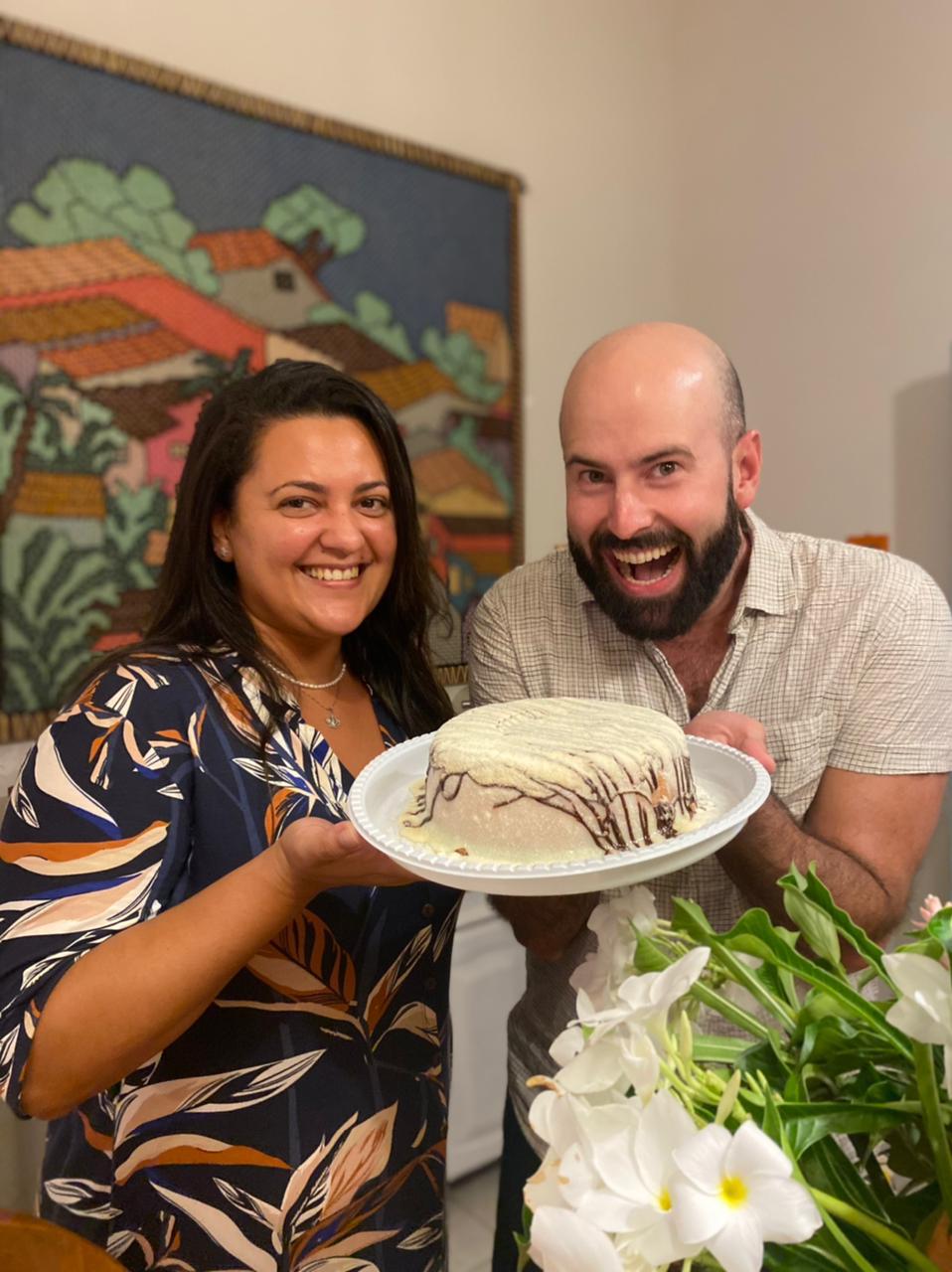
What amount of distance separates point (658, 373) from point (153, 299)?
126 cm

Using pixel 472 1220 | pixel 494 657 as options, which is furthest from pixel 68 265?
pixel 472 1220

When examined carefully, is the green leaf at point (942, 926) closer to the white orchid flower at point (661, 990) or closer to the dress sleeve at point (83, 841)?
the white orchid flower at point (661, 990)

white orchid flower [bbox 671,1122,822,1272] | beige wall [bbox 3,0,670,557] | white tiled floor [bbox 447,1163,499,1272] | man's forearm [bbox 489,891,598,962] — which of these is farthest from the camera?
white tiled floor [bbox 447,1163,499,1272]

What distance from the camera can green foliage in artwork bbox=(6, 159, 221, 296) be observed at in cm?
187

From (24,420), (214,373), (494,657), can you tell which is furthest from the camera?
(214,373)

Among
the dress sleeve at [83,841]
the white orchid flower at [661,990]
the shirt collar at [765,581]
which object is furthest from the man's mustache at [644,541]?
the white orchid flower at [661,990]

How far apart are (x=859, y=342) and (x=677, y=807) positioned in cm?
201

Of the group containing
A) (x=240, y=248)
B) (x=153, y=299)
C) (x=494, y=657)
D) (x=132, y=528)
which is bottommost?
(x=494, y=657)

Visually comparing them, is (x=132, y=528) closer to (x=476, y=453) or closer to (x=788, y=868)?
(x=476, y=453)

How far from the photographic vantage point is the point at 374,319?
2.37m

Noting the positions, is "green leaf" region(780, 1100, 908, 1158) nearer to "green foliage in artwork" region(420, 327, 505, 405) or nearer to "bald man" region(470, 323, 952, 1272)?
"bald man" region(470, 323, 952, 1272)

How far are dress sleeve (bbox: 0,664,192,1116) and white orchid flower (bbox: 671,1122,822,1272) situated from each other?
68 centimetres

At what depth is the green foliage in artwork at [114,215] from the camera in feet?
6.12

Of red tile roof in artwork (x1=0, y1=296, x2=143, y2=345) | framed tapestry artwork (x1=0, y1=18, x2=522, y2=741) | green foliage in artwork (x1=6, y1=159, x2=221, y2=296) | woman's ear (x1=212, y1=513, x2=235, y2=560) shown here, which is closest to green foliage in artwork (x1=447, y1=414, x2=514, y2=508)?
framed tapestry artwork (x1=0, y1=18, x2=522, y2=741)
